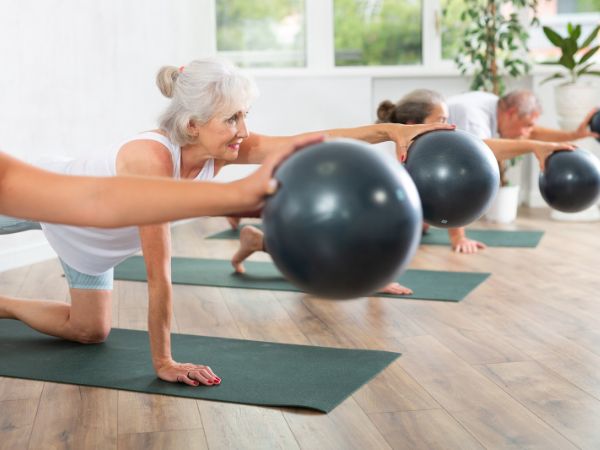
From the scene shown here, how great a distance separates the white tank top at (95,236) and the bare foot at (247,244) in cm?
122

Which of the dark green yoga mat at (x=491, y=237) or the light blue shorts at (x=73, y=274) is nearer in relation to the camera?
the light blue shorts at (x=73, y=274)

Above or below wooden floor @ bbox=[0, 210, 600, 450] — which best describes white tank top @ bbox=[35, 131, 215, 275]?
above

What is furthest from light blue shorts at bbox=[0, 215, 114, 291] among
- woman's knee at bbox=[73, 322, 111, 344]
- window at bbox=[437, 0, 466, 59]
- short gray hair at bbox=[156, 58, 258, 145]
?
window at bbox=[437, 0, 466, 59]

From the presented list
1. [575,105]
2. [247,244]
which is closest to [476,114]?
[247,244]

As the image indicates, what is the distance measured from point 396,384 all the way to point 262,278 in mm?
1583

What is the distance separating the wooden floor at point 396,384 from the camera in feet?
6.41

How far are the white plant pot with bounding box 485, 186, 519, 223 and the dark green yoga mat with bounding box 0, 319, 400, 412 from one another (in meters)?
3.14

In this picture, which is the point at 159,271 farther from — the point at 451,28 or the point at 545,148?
the point at 451,28

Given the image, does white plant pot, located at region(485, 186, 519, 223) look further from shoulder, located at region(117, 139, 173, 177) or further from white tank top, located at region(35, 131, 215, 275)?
shoulder, located at region(117, 139, 173, 177)

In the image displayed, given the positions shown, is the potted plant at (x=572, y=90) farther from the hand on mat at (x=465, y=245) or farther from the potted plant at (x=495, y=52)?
the hand on mat at (x=465, y=245)

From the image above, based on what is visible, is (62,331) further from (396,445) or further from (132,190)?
(132,190)

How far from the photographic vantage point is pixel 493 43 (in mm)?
5707

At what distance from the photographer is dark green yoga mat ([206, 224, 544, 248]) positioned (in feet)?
15.3

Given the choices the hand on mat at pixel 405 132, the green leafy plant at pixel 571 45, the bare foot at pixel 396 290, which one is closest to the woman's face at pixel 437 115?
the bare foot at pixel 396 290
